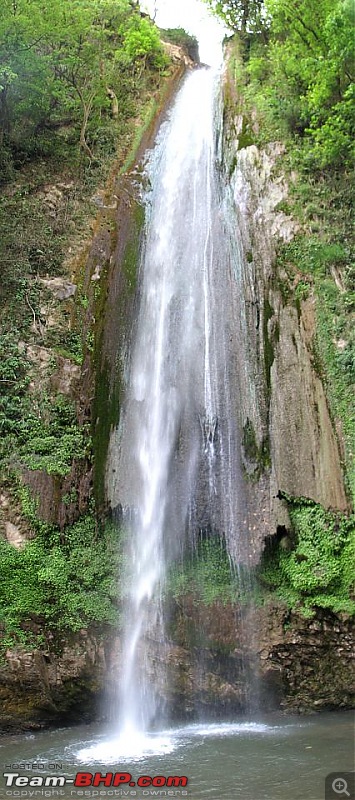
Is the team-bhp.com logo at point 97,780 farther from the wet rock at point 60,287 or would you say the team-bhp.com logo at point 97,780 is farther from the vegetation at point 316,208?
the wet rock at point 60,287

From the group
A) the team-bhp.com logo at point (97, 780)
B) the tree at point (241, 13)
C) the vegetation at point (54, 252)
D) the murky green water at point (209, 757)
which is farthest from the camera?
the tree at point (241, 13)

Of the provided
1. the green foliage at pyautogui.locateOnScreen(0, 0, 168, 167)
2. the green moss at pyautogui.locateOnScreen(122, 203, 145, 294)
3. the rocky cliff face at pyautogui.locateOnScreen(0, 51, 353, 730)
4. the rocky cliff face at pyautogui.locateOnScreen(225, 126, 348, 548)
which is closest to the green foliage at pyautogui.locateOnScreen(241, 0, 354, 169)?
the rocky cliff face at pyautogui.locateOnScreen(225, 126, 348, 548)

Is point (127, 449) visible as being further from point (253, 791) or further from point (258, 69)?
point (258, 69)

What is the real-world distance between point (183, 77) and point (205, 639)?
52.0 feet

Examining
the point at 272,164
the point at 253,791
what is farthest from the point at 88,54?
the point at 253,791

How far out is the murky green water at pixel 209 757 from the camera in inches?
236

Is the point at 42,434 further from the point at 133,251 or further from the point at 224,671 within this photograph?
the point at 224,671

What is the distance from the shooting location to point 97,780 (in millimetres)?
6355

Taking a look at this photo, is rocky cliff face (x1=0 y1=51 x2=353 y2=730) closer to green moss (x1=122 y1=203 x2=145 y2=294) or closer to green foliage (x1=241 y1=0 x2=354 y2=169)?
green moss (x1=122 y1=203 x2=145 y2=294)

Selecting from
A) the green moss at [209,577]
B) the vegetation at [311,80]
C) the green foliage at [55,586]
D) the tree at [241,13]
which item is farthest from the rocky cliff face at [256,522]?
the tree at [241,13]

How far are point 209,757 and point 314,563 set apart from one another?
322cm

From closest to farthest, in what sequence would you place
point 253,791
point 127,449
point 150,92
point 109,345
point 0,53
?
point 253,791, point 127,449, point 109,345, point 0,53, point 150,92

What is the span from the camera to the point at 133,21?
17328 millimetres

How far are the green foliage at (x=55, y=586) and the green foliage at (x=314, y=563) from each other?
2443mm
